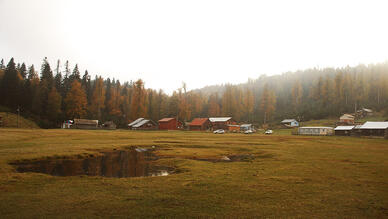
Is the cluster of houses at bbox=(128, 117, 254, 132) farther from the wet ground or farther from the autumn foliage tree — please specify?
the wet ground

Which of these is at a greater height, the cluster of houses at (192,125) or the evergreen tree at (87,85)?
the evergreen tree at (87,85)

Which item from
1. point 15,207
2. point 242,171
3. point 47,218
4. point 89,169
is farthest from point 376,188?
point 89,169

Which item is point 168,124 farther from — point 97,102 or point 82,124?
point 97,102

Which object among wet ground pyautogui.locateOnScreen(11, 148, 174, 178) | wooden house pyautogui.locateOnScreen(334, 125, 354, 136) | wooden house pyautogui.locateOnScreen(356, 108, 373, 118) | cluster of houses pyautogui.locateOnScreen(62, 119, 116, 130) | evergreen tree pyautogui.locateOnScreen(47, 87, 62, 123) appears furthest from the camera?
wooden house pyautogui.locateOnScreen(356, 108, 373, 118)

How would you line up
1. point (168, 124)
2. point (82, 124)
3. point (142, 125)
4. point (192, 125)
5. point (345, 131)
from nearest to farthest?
point (345, 131) < point (82, 124) < point (142, 125) < point (168, 124) < point (192, 125)

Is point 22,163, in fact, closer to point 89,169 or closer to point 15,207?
point 89,169

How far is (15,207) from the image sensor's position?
10469mm

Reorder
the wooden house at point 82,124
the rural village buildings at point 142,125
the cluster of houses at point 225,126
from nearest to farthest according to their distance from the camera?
the cluster of houses at point 225,126, the wooden house at point 82,124, the rural village buildings at point 142,125

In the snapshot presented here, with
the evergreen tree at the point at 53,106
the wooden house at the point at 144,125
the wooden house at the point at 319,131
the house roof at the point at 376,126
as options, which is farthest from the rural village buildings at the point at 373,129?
the evergreen tree at the point at 53,106

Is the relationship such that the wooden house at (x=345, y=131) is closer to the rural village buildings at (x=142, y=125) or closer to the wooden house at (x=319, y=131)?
the wooden house at (x=319, y=131)

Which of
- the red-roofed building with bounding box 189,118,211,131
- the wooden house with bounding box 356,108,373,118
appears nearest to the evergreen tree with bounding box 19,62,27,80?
the red-roofed building with bounding box 189,118,211,131

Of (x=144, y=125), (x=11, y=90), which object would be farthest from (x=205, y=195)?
(x=11, y=90)

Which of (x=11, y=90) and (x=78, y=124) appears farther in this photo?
(x=78, y=124)

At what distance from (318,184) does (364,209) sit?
4520 mm
